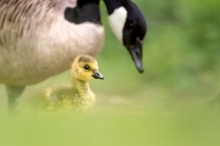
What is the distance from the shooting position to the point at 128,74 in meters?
7.12

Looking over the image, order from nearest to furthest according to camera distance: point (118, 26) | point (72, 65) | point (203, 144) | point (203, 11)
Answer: point (203, 144), point (72, 65), point (118, 26), point (203, 11)

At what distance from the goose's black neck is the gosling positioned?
1.02 feet

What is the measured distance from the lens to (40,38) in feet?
13.4

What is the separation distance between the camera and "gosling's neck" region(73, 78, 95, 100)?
382 centimetres

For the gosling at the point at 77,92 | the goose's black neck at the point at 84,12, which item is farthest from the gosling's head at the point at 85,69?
the goose's black neck at the point at 84,12

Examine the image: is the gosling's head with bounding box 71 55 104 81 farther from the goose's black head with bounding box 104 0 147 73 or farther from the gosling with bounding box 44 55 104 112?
the goose's black head with bounding box 104 0 147 73

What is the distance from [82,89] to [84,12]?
22.6 inches

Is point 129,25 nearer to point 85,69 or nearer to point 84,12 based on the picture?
point 84,12

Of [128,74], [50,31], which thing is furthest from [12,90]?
[128,74]

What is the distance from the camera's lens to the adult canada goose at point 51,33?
4086mm

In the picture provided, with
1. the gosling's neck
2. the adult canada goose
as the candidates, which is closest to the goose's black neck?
the adult canada goose

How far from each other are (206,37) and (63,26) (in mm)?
3034

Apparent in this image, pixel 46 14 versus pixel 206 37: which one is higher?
pixel 206 37

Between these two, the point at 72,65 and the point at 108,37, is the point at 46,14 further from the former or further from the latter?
the point at 108,37
